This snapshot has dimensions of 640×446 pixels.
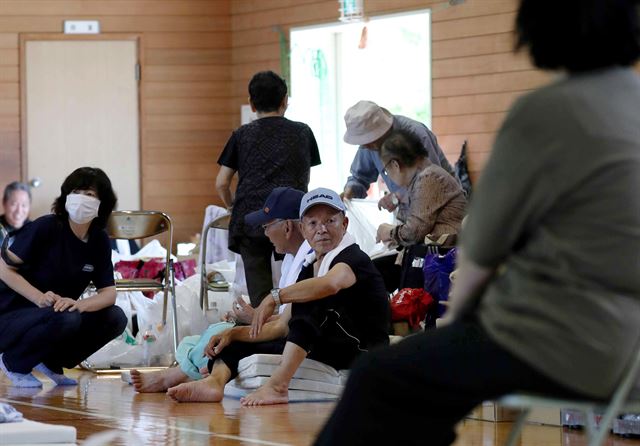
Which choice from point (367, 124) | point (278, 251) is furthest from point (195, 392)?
point (367, 124)

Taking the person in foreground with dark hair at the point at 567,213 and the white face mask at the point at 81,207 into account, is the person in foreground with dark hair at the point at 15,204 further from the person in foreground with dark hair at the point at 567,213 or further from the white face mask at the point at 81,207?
the person in foreground with dark hair at the point at 567,213

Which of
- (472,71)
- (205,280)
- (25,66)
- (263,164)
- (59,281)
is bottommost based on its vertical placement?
(205,280)

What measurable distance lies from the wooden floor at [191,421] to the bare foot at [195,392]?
0.04 m

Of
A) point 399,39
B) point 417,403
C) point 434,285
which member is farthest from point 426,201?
point 399,39

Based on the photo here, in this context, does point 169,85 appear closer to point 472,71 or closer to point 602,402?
point 472,71

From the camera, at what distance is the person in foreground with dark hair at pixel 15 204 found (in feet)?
26.8

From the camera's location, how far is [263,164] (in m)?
5.11

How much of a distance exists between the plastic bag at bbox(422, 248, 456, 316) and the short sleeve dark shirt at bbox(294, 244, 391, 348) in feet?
0.78

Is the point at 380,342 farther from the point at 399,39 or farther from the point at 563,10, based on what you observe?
the point at 399,39

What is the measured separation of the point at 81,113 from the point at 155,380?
181 inches

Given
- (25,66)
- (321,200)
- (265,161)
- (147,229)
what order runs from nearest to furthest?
(321,200) < (265,161) < (147,229) < (25,66)

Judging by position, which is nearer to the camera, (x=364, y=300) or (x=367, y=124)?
(x=364, y=300)

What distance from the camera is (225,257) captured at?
22.7 ft

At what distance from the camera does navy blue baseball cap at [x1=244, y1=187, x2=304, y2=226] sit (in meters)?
4.52
